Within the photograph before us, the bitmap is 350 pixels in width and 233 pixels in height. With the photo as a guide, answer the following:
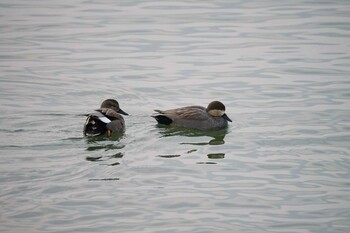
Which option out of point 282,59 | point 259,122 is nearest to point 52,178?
point 259,122

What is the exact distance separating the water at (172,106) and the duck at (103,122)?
263 mm

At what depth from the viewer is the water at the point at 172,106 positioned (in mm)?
11312

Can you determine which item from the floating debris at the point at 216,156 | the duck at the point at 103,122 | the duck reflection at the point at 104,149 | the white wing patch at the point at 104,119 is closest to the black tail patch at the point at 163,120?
the duck at the point at 103,122

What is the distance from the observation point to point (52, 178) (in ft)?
40.3

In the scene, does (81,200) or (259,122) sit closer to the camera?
(81,200)

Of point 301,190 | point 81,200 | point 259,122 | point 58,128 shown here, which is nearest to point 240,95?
point 259,122

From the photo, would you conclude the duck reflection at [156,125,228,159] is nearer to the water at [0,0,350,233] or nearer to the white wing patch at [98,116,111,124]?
the water at [0,0,350,233]

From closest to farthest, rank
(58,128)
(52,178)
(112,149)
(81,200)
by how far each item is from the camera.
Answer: (81,200), (52,178), (112,149), (58,128)

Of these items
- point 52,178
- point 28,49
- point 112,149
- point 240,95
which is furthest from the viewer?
point 28,49

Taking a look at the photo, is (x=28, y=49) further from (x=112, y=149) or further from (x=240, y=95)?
(x=112, y=149)

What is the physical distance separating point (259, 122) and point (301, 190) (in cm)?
378

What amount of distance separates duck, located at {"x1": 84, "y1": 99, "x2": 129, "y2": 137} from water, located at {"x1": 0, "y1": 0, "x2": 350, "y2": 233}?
0.86ft

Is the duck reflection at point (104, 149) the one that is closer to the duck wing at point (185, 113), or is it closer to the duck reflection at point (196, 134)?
the duck reflection at point (196, 134)

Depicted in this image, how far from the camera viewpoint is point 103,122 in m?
15.0
